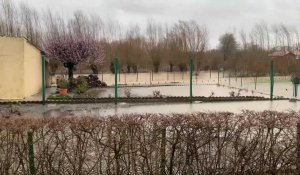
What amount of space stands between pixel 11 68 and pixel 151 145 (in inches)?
615

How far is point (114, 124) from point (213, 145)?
128 centimetres

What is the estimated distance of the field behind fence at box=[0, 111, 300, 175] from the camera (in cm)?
482

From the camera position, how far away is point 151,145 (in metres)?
4.92

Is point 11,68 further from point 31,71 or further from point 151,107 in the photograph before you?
point 151,107

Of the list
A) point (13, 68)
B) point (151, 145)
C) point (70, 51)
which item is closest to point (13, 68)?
point (13, 68)

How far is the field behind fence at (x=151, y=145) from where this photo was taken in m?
4.82

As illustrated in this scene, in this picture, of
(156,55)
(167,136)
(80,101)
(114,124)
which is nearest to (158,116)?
(167,136)

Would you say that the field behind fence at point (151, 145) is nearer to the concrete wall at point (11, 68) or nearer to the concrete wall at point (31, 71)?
the concrete wall at point (11, 68)

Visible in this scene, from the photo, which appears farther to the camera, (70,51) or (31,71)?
(70,51)

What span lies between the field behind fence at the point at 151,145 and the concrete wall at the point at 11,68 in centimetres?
1455

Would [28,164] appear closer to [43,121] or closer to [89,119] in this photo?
[43,121]

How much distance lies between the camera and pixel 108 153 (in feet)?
16.0

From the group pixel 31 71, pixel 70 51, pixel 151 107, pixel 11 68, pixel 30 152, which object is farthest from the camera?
pixel 70 51

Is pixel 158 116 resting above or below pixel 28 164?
above
